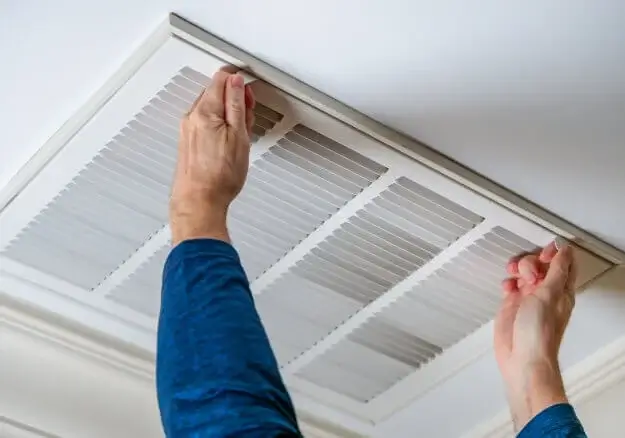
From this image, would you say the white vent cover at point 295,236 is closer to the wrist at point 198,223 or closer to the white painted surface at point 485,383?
the white painted surface at point 485,383

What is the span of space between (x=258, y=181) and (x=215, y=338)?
0.43 meters

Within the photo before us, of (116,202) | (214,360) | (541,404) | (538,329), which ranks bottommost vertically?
(214,360)

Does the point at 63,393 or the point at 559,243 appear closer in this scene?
the point at 559,243

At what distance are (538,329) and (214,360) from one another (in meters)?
0.60

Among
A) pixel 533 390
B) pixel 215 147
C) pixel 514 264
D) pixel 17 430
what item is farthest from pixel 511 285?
pixel 17 430

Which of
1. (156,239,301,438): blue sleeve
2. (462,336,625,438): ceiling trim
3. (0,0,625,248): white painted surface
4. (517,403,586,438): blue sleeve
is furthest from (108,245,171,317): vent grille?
(462,336,625,438): ceiling trim

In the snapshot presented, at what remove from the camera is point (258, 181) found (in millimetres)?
1218

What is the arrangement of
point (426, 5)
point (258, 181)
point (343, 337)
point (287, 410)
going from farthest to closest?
point (343, 337)
point (258, 181)
point (426, 5)
point (287, 410)

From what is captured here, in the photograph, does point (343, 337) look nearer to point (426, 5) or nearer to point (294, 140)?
point (294, 140)

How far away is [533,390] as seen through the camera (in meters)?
1.23

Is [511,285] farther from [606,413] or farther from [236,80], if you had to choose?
[236,80]

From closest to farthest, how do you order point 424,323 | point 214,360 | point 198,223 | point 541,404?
point 214,360
point 198,223
point 541,404
point 424,323

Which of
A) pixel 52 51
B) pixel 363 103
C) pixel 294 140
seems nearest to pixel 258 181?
pixel 294 140

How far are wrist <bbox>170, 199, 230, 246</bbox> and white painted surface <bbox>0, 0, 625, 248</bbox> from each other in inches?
8.3
